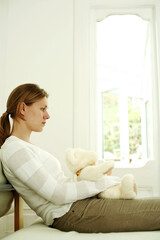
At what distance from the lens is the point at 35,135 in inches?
99.5

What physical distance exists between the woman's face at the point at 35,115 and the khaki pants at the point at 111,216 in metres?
0.53

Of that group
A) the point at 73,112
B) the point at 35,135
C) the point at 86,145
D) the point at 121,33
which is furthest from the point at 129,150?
the point at 121,33

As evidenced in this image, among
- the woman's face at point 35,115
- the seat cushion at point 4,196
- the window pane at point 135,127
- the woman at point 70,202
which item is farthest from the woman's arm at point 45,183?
the window pane at point 135,127

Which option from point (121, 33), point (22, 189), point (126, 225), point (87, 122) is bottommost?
point (126, 225)

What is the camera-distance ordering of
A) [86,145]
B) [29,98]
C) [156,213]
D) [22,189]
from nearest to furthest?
[156,213] → [22,189] → [29,98] → [86,145]

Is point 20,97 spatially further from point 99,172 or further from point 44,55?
point 44,55

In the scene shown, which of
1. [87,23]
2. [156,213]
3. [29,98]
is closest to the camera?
[156,213]

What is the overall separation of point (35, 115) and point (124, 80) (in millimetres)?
1405

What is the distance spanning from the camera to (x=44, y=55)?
8.63 feet

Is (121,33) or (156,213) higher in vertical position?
(121,33)

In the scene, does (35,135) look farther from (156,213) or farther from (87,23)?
(156,213)

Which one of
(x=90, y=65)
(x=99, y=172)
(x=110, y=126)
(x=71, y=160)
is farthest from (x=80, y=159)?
(x=90, y=65)

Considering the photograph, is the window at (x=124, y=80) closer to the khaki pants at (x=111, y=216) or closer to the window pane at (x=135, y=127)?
the window pane at (x=135, y=127)

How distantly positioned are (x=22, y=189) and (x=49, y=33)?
5.89 feet
